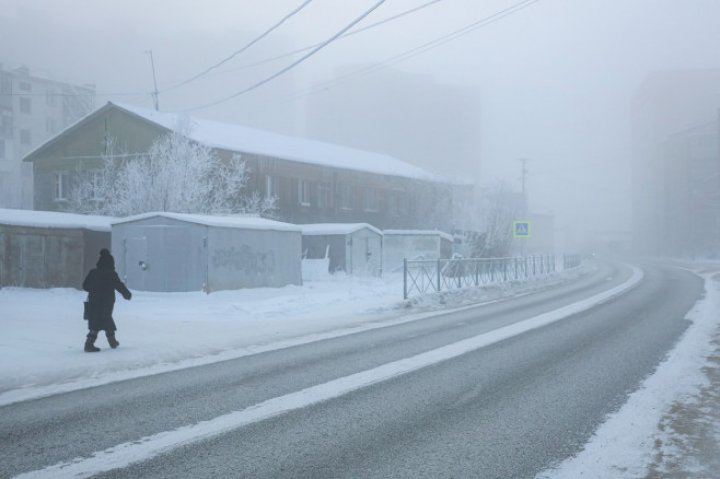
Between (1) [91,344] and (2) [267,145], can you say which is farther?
(2) [267,145]

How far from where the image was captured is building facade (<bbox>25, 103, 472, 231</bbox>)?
3622 centimetres

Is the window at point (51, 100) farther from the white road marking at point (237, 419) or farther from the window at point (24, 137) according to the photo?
the white road marking at point (237, 419)

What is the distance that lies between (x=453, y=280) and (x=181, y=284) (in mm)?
9877

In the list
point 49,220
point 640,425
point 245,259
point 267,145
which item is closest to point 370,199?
point 267,145

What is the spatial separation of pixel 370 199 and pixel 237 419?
41.1 m

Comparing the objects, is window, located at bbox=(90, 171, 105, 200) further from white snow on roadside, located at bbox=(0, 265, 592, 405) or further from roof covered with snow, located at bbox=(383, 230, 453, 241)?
roof covered with snow, located at bbox=(383, 230, 453, 241)

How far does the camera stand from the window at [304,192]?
40.8 meters

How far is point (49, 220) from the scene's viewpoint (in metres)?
23.2

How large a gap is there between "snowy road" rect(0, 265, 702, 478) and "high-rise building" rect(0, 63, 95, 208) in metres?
68.9

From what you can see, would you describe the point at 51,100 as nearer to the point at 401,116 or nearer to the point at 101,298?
the point at 101,298

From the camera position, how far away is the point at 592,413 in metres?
6.23

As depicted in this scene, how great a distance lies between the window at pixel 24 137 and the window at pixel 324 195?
1982 inches

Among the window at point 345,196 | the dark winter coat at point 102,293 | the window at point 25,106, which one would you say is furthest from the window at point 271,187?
the window at point 25,106

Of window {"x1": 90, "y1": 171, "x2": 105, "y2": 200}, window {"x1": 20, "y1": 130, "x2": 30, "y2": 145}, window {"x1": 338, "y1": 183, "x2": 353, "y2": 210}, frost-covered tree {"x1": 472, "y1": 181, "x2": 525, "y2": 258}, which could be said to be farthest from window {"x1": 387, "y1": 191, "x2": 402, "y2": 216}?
window {"x1": 20, "y1": 130, "x2": 30, "y2": 145}
